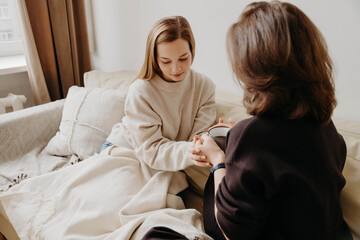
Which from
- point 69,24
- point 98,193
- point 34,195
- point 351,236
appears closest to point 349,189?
point 351,236

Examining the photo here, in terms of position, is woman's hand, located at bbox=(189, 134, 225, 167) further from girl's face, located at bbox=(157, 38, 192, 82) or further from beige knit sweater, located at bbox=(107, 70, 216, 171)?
girl's face, located at bbox=(157, 38, 192, 82)

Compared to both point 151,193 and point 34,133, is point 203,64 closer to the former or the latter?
point 151,193

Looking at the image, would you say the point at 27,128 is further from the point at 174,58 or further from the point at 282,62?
the point at 282,62

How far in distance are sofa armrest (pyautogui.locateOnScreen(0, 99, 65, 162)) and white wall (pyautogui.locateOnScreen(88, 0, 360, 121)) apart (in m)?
0.65

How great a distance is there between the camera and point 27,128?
1593 mm

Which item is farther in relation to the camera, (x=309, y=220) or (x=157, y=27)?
(x=157, y=27)

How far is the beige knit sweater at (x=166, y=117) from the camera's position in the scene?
3.65 feet

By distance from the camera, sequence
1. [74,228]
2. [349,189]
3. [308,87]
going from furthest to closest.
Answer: [74,228]
[349,189]
[308,87]

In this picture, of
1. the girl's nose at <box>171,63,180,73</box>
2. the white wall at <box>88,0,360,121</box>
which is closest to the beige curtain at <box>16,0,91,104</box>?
the white wall at <box>88,0,360,121</box>

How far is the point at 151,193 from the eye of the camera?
→ 3.58ft

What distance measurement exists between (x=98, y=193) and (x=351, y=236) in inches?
36.1

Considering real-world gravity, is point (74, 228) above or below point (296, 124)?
below

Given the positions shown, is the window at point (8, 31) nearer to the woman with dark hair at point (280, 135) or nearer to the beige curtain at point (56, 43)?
the beige curtain at point (56, 43)

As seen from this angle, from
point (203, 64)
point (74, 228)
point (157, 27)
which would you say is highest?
point (157, 27)
